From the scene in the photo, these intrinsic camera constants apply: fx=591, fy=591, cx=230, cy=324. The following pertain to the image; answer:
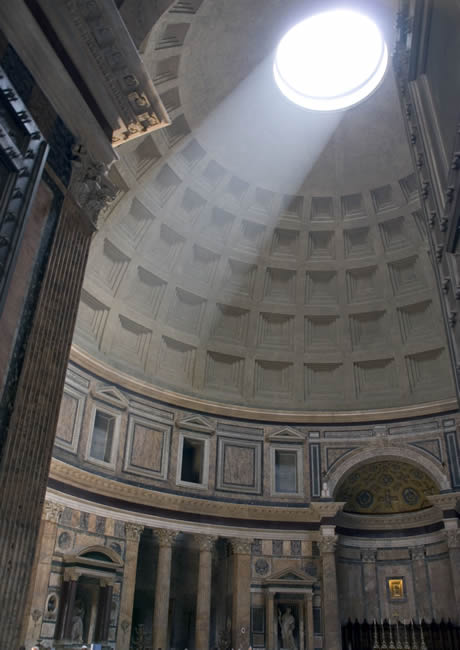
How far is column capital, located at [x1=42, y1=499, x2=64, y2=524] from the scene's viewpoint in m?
18.2

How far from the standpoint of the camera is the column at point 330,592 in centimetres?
2084

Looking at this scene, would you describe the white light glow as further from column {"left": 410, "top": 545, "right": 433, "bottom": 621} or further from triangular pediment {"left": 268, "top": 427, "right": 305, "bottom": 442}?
column {"left": 410, "top": 545, "right": 433, "bottom": 621}

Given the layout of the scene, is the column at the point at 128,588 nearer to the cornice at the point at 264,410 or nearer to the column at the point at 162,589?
the column at the point at 162,589

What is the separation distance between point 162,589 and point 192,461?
17.6 ft

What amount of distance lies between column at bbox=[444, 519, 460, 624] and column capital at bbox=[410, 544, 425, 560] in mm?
1901

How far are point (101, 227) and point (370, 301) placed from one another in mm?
12307

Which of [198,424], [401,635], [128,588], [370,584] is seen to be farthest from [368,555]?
[128,588]

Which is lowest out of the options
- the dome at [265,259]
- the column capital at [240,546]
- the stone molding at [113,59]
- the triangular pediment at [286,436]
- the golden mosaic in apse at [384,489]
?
the column capital at [240,546]

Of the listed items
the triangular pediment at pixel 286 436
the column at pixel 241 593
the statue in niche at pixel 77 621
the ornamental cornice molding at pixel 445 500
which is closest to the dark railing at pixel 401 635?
the column at pixel 241 593

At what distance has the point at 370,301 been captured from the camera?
26.6 metres

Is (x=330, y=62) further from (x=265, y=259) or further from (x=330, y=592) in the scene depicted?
(x=330, y=592)

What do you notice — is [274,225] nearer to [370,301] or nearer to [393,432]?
[370,301]

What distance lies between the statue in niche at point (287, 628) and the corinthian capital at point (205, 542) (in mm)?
3452

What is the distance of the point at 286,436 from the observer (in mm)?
25219
